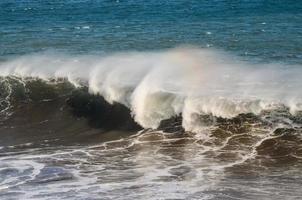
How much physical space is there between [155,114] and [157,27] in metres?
16.6

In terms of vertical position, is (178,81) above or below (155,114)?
above

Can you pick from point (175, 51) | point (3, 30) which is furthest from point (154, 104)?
point (3, 30)

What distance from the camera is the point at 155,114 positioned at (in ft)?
54.2

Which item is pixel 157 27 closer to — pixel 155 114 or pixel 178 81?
pixel 178 81

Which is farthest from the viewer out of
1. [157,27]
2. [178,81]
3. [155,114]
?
[157,27]

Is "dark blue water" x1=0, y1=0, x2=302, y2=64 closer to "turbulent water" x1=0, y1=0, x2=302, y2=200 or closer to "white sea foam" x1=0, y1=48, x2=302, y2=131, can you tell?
"turbulent water" x1=0, y1=0, x2=302, y2=200

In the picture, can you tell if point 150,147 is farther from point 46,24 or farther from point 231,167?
point 46,24

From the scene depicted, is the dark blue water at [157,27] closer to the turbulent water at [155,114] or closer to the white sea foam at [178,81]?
the turbulent water at [155,114]

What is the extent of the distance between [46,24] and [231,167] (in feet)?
87.4

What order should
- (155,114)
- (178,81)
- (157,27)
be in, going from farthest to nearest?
(157,27) → (178,81) → (155,114)

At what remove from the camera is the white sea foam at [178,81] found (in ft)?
53.2

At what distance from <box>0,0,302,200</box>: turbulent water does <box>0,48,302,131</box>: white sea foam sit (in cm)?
4

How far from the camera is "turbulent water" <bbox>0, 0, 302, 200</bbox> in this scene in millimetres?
11406

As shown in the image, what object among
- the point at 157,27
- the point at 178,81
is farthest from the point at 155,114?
the point at 157,27
